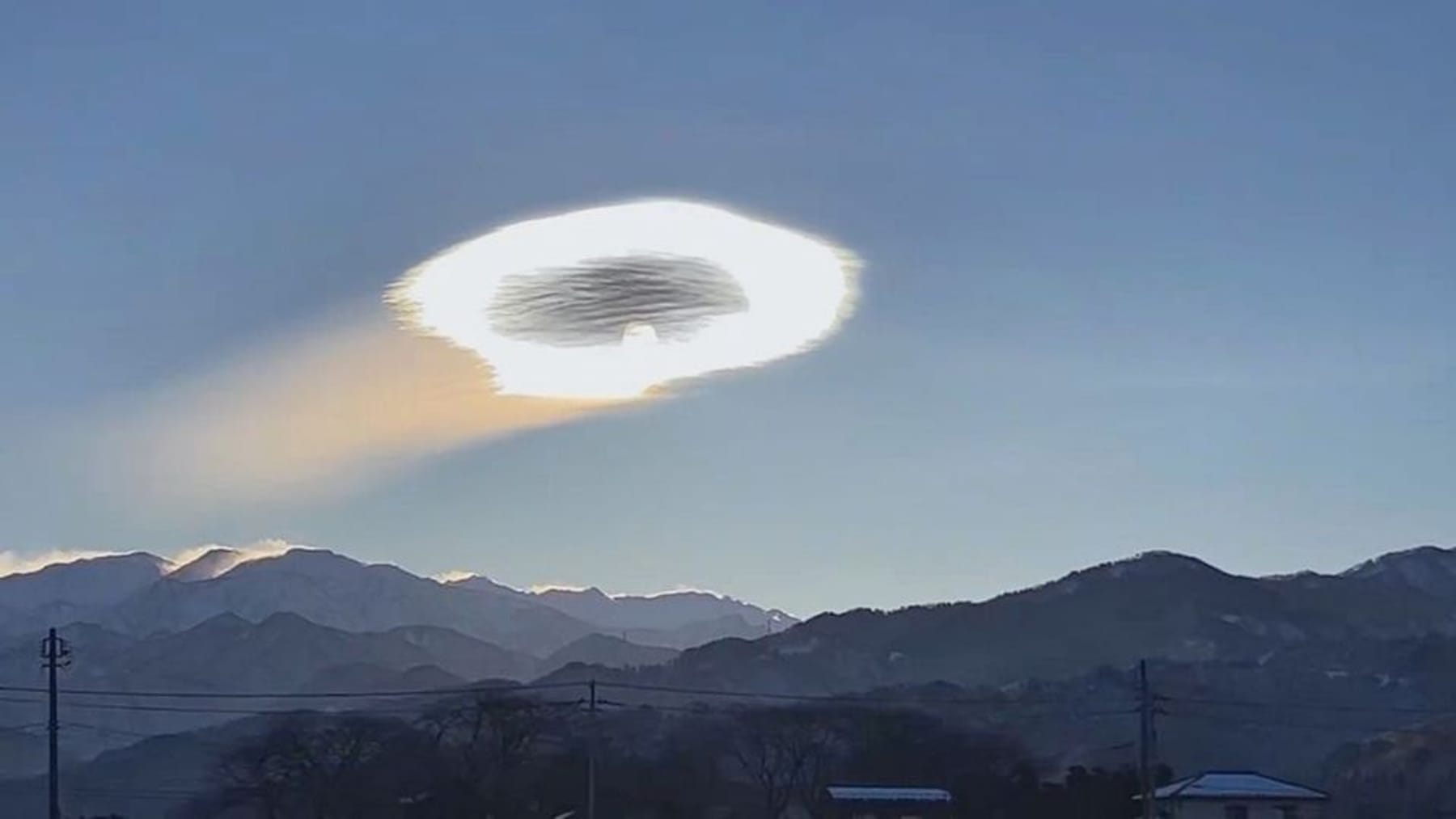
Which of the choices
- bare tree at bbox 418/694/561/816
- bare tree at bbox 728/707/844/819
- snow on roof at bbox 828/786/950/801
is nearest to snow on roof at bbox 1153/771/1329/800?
snow on roof at bbox 828/786/950/801

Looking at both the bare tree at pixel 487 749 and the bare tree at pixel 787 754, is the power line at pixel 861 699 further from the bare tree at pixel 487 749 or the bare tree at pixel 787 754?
the bare tree at pixel 487 749

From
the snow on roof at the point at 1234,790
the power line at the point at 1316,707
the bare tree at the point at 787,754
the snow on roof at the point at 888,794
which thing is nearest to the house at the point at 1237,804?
the snow on roof at the point at 1234,790

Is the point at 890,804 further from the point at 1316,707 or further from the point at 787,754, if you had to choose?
the point at 1316,707

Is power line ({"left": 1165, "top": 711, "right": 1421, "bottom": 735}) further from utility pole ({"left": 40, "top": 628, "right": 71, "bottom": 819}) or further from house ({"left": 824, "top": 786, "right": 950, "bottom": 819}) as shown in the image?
utility pole ({"left": 40, "top": 628, "right": 71, "bottom": 819})

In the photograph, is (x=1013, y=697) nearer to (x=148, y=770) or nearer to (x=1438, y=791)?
(x=1438, y=791)

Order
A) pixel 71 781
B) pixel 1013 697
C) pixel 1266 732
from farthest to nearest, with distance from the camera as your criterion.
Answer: pixel 71 781 < pixel 1013 697 < pixel 1266 732

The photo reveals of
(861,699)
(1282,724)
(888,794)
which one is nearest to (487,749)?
(888,794)

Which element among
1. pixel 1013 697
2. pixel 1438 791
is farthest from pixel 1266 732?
pixel 1438 791
